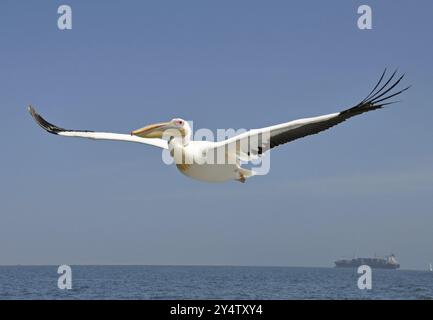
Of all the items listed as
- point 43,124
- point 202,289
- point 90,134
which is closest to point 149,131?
point 90,134

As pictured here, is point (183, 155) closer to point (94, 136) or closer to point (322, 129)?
point (322, 129)

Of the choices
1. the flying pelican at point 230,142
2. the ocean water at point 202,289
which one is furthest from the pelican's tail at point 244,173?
the ocean water at point 202,289

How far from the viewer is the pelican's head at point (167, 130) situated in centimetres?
1230

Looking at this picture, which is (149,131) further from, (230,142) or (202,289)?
(202,289)

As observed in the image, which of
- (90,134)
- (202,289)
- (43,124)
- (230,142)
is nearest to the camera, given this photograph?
(230,142)

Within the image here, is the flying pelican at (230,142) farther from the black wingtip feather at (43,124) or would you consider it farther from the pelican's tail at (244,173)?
the black wingtip feather at (43,124)

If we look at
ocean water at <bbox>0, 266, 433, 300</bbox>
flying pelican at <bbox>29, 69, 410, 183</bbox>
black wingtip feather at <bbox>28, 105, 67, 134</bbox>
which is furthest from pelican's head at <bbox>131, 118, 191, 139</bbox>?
ocean water at <bbox>0, 266, 433, 300</bbox>

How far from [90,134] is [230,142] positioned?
4.32 metres

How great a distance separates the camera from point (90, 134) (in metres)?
14.8

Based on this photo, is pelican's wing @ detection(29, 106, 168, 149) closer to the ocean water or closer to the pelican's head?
the pelican's head

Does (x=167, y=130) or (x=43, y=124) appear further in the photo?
(x=43, y=124)
